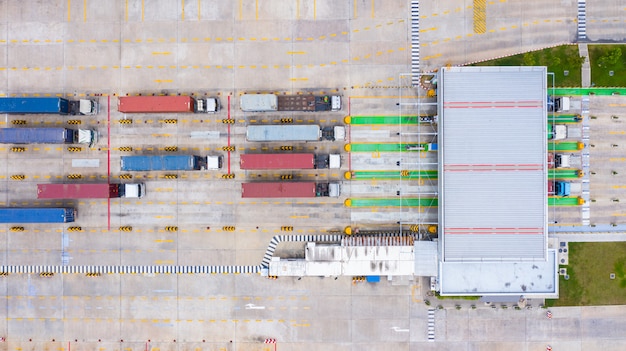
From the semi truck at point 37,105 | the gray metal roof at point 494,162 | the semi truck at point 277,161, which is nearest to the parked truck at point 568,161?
the gray metal roof at point 494,162

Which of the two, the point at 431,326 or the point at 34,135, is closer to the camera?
the point at 34,135

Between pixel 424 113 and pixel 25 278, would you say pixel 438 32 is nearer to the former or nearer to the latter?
pixel 424 113

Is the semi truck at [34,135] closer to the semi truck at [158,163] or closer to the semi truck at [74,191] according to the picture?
the semi truck at [74,191]

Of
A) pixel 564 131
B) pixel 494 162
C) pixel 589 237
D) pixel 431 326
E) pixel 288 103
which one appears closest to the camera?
pixel 494 162

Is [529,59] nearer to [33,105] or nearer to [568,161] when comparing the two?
[568,161]

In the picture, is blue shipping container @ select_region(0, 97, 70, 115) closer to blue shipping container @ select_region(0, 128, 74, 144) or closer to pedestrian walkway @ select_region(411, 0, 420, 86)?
blue shipping container @ select_region(0, 128, 74, 144)

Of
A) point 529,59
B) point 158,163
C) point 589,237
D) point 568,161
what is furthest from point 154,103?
Answer: point 589,237

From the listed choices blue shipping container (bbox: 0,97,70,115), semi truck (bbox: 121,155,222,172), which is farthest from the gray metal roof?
blue shipping container (bbox: 0,97,70,115)
